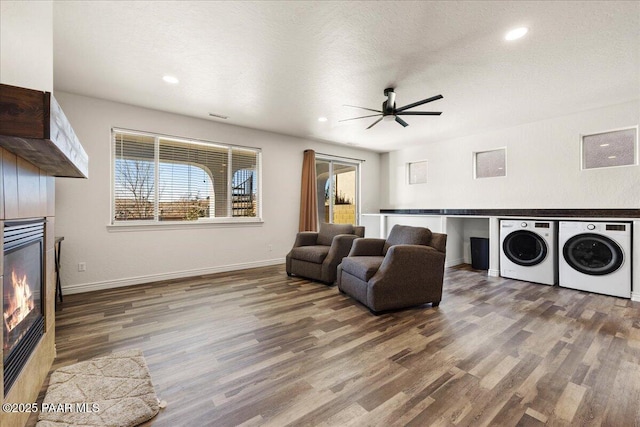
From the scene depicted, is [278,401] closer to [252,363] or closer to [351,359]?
[252,363]

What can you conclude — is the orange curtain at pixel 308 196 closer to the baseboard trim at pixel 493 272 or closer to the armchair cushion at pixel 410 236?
the armchair cushion at pixel 410 236

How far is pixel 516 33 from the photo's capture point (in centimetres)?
224

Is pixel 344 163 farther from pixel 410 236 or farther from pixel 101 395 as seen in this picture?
pixel 101 395

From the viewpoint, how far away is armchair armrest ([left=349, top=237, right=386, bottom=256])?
3457mm

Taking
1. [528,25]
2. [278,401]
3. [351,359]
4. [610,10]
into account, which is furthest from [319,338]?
[610,10]

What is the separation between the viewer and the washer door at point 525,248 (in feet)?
12.7

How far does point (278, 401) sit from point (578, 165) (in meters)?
5.17

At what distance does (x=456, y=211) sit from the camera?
5.02 metres

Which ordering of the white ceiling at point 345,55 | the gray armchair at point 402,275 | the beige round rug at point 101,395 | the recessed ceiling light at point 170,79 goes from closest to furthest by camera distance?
the beige round rug at point 101,395, the white ceiling at point 345,55, the gray armchair at point 402,275, the recessed ceiling light at point 170,79

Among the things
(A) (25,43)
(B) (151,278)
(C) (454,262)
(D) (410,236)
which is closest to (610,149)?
(C) (454,262)

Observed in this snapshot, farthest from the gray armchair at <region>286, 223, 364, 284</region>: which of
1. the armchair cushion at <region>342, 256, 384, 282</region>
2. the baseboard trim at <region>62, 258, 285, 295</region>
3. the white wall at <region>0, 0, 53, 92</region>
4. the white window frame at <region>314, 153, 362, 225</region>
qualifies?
the white wall at <region>0, 0, 53, 92</region>

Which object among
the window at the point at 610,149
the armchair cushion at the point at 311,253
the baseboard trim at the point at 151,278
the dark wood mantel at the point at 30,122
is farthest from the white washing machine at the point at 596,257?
the dark wood mantel at the point at 30,122

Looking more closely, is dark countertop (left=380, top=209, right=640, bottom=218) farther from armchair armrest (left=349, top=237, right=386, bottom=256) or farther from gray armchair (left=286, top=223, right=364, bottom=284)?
armchair armrest (left=349, top=237, right=386, bottom=256)

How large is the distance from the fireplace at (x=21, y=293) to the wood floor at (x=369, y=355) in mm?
548
